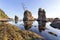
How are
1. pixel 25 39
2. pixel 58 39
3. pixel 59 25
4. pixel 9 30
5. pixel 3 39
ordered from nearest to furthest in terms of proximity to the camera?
pixel 3 39 → pixel 9 30 → pixel 25 39 → pixel 58 39 → pixel 59 25

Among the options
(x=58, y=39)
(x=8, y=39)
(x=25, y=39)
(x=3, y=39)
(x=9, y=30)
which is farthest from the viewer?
(x=58, y=39)

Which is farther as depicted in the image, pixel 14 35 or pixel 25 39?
pixel 25 39

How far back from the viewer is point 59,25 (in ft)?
314

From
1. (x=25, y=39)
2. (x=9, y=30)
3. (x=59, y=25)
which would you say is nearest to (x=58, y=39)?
(x=25, y=39)

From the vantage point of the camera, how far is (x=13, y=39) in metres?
24.9

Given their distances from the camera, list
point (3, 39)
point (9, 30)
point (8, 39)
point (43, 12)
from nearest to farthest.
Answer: point (3, 39) < point (8, 39) < point (9, 30) < point (43, 12)

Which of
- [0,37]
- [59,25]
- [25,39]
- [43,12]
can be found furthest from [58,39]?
[43,12]

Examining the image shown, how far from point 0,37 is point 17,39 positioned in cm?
405

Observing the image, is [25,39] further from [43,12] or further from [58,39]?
[43,12]

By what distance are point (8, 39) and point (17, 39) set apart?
5.76 ft

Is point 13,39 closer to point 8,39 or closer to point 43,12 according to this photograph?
point 8,39

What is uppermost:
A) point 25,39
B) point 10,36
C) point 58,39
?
point 10,36

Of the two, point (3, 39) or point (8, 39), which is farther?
point (8, 39)

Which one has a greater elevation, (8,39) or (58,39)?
(8,39)
